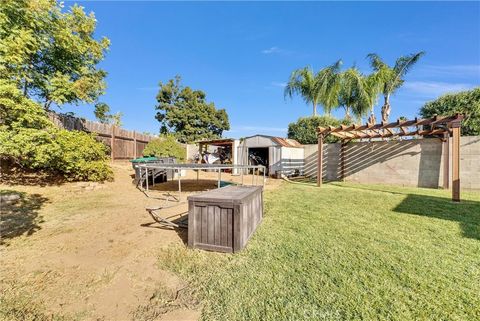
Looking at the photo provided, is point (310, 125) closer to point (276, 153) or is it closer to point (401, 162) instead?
point (276, 153)

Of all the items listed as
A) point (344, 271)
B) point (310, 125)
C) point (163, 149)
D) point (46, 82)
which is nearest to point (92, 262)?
point (344, 271)

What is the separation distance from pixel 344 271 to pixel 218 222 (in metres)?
1.71

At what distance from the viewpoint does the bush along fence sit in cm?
884

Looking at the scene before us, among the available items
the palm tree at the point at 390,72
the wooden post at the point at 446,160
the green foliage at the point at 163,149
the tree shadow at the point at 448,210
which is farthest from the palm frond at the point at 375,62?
the green foliage at the point at 163,149

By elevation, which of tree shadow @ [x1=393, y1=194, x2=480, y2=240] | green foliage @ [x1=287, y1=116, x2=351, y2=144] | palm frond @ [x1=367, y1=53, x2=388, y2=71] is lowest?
tree shadow @ [x1=393, y1=194, x2=480, y2=240]

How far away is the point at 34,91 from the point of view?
787cm

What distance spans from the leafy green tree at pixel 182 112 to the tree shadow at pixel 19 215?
68.8 feet

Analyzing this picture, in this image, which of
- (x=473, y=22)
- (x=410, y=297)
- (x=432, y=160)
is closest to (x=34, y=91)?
(x=410, y=297)

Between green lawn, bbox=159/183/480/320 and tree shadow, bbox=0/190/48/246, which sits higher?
tree shadow, bbox=0/190/48/246

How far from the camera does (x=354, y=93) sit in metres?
16.8

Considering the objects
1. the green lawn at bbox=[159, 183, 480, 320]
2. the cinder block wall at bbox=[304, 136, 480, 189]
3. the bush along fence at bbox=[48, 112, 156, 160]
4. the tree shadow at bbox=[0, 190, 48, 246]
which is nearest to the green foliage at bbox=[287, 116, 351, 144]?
the cinder block wall at bbox=[304, 136, 480, 189]

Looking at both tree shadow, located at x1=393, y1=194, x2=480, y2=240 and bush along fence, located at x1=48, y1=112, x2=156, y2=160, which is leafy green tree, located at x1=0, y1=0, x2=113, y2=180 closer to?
bush along fence, located at x1=48, y1=112, x2=156, y2=160

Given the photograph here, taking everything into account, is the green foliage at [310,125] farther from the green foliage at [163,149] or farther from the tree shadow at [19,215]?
the tree shadow at [19,215]

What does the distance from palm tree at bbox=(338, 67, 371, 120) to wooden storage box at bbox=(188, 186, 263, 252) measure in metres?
16.4
